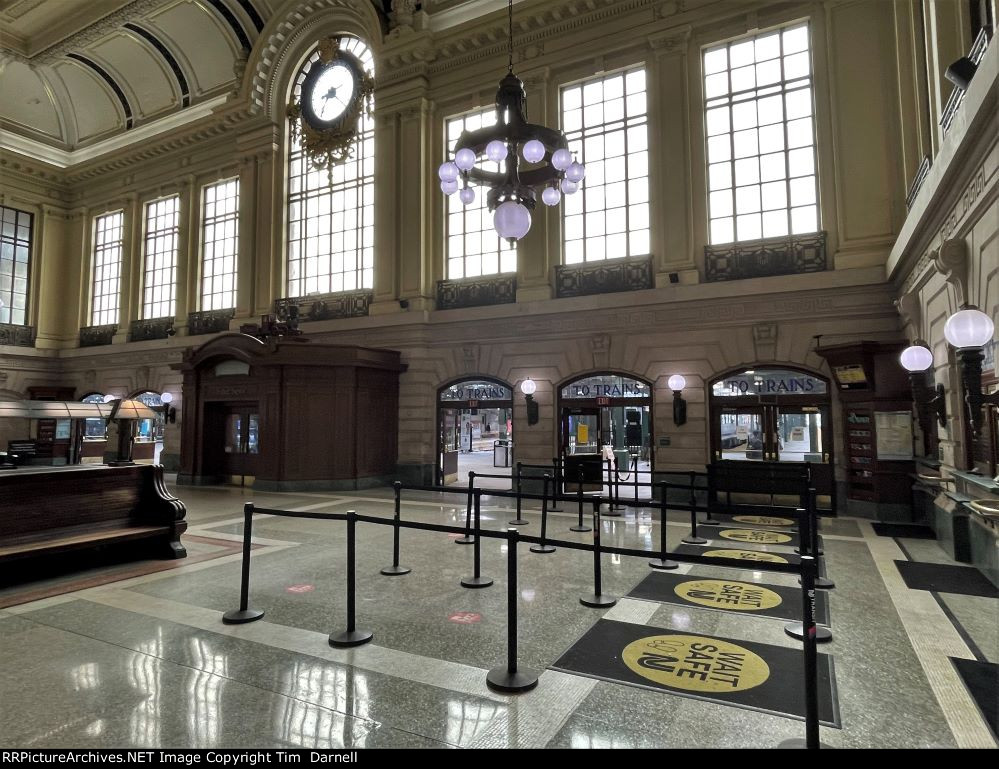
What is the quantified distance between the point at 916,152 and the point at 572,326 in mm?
7318

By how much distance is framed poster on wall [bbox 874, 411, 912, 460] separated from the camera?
965cm

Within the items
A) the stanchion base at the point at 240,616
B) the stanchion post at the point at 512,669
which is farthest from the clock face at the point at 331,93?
the stanchion post at the point at 512,669

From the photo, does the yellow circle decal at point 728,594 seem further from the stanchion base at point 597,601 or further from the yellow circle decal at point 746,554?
the yellow circle decal at point 746,554

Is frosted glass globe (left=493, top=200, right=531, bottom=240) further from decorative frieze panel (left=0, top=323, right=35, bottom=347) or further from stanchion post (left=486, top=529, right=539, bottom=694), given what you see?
decorative frieze panel (left=0, top=323, right=35, bottom=347)

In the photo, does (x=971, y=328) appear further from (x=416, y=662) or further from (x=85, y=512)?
(x=85, y=512)

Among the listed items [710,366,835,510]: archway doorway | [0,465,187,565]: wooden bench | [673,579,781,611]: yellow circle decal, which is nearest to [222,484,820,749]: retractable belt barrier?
[673,579,781,611]: yellow circle decal

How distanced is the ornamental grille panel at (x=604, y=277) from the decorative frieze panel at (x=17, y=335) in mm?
22315

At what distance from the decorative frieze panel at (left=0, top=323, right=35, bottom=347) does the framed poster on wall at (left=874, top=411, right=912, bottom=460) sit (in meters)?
28.8

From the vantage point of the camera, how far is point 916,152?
10320 millimetres

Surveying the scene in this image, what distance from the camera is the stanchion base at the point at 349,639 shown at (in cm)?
441

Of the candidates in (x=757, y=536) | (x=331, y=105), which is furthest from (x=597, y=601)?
(x=331, y=105)

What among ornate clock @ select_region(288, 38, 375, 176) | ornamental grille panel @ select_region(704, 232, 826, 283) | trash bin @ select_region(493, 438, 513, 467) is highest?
ornate clock @ select_region(288, 38, 375, 176)

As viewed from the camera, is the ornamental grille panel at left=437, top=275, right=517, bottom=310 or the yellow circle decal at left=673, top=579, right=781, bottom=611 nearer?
the yellow circle decal at left=673, top=579, right=781, bottom=611

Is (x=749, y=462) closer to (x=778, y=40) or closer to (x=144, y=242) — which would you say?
(x=778, y=40)
